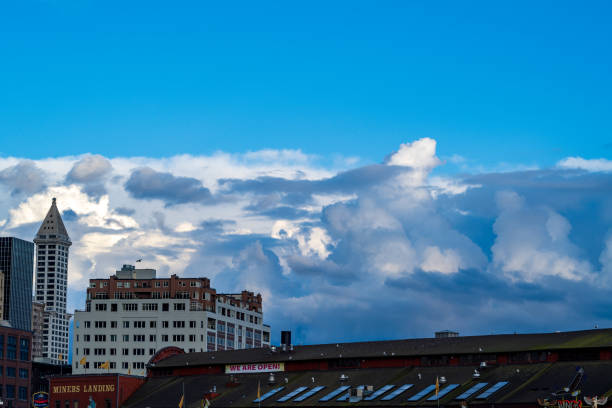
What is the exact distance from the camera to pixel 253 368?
162 meters

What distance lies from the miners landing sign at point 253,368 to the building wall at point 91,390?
53.9ft

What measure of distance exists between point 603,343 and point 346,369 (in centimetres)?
3774

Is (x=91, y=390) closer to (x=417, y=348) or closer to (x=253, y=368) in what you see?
(x=253, y=368)

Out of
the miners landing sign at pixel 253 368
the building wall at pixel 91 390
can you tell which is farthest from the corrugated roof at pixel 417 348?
the building wall at pixel 91 390

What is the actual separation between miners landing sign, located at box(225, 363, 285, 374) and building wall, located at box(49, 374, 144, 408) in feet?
53.9

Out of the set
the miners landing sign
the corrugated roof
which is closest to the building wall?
the corrugated roof

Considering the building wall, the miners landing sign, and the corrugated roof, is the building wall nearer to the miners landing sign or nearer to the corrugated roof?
the corrugated roof

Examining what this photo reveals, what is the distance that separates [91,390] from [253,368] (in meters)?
26.4

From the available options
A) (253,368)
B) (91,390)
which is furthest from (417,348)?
(91,390)

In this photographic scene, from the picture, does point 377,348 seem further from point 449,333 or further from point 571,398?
point 571,398

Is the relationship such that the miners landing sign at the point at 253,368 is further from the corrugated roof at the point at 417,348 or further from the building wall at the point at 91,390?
the building wall at the point at 91,390

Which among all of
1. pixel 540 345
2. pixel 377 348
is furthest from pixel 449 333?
pixel 540 345

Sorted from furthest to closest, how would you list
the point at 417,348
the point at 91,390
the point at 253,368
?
the point at 91,390 → the point at 253,368 → the point at 417,348

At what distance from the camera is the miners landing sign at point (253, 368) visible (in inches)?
6314
